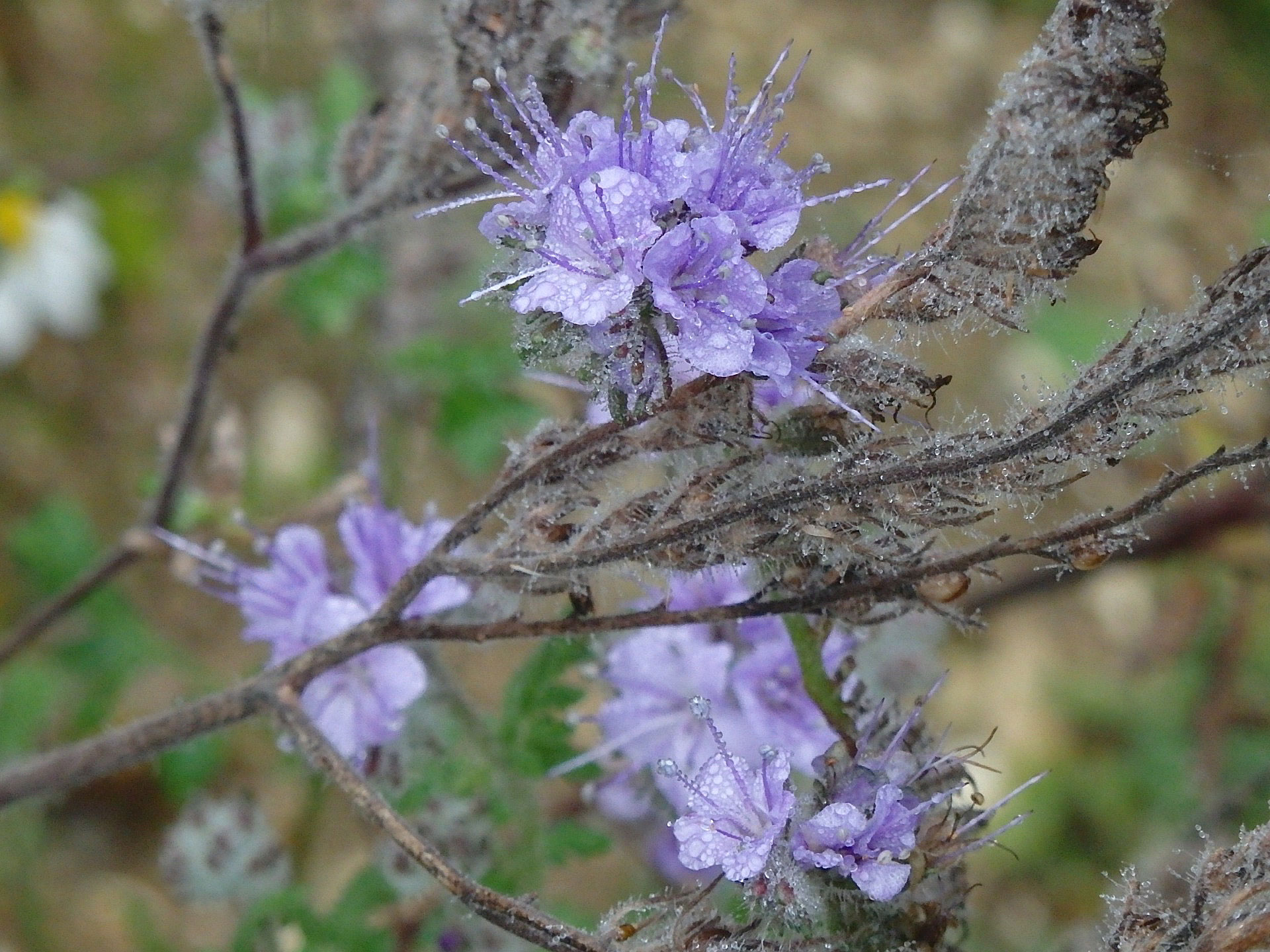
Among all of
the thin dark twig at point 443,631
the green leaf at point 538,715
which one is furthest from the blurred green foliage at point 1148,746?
the thin dark twig at point 443,631

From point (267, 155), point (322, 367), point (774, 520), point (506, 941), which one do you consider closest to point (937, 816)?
point (774, 520)

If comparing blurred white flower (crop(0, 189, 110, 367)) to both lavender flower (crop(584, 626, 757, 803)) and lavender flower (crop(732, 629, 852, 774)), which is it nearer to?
lavender flower (crop(584, 626, 757, 803))

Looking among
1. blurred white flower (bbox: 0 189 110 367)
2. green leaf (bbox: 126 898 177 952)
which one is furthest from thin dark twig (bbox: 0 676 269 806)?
blurred white flower (bbox: 0 189 110 367)

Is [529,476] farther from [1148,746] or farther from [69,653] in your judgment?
[1148,746]

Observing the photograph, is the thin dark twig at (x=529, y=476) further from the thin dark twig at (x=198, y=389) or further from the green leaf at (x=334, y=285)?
the green leaf at (x=334, y=285)

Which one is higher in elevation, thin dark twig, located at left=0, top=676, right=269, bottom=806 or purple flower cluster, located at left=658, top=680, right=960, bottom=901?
thin dark twig, located at left=0, top=676, right=269, bottom=806

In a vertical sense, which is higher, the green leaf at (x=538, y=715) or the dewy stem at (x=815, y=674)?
the green leaf at (x=538, y=715)

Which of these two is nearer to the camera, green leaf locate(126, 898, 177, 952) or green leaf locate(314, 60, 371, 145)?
green leaf locate(126, 898, 177, 952)

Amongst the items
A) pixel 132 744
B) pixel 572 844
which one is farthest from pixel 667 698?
pixel 132 744
